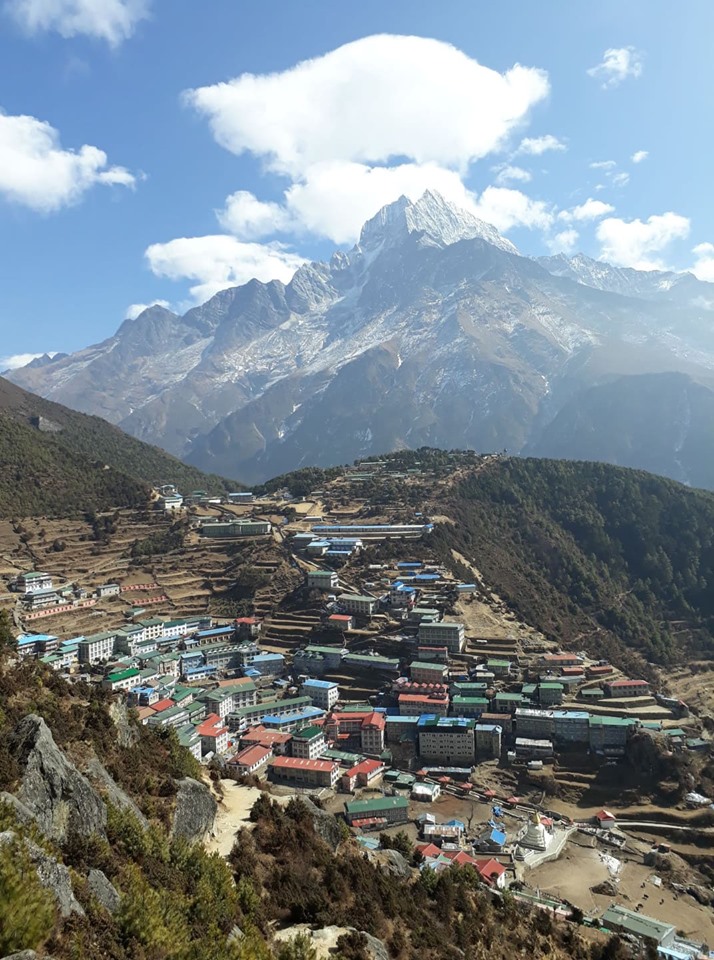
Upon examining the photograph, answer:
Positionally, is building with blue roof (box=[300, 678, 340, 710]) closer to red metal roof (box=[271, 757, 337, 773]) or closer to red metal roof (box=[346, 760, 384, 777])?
red metal roof (box=[346, 760, 384, 777])

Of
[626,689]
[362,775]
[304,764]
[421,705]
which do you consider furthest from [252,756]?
[626,689]

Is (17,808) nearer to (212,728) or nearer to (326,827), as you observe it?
(326,827)

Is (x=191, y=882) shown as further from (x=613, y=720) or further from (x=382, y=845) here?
(x=613, y=720)

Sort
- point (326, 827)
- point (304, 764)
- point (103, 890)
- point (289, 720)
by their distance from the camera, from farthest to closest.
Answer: point (289, 720), point (304, 764), point (326, 827), point (103, 890)

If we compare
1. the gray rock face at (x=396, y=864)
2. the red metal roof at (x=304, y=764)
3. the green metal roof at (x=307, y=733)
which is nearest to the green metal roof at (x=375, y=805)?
the red metal roof at (x=304, y=764)

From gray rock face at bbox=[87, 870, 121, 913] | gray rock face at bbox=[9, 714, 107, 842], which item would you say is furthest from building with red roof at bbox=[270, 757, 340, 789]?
gray rock face at bbox=[87, 870, 121, 913]

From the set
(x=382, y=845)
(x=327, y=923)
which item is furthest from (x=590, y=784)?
(x=327, y=923)

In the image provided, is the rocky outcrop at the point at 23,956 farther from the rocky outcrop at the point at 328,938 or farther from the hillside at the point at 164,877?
the rocky outcrop at the point at 328,938

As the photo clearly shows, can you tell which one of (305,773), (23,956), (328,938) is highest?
(23,956)
